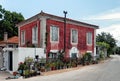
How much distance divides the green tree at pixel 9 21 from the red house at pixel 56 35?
17.5 metres

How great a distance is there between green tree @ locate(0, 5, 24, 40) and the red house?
17481 mm

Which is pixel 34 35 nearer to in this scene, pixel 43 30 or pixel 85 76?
pixel 43 30

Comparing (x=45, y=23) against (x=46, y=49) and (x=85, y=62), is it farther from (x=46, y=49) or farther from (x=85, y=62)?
(x=85, y=62)

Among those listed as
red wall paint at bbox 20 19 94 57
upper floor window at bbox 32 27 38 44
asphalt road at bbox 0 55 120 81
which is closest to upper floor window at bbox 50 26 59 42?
red wall paint at bbox 20 19 94 57

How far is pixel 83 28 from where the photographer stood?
116 feet

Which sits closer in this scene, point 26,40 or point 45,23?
point 45,23

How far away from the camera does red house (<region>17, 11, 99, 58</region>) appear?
2917 cm

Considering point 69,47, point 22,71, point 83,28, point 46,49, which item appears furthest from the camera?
point 83,28

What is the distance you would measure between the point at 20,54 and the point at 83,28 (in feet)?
41.8

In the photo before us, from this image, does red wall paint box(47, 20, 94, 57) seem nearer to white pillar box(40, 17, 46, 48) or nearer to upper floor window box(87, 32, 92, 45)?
upper floor window box(87, 32, 92, 45)

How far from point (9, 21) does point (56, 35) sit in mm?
24509

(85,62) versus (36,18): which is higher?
(36,18)

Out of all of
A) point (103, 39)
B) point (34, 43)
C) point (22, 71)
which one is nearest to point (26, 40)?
point (34, 43)

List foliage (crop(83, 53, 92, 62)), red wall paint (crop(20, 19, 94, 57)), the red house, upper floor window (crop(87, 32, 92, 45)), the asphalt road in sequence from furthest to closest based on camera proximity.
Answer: upper floor window (crop(87, 32, 92, 45))
foliage (crop(83, 53, 92, 62))
red wall paint (crop(20, 19, 94, 57))
the red house
the asphalt road
